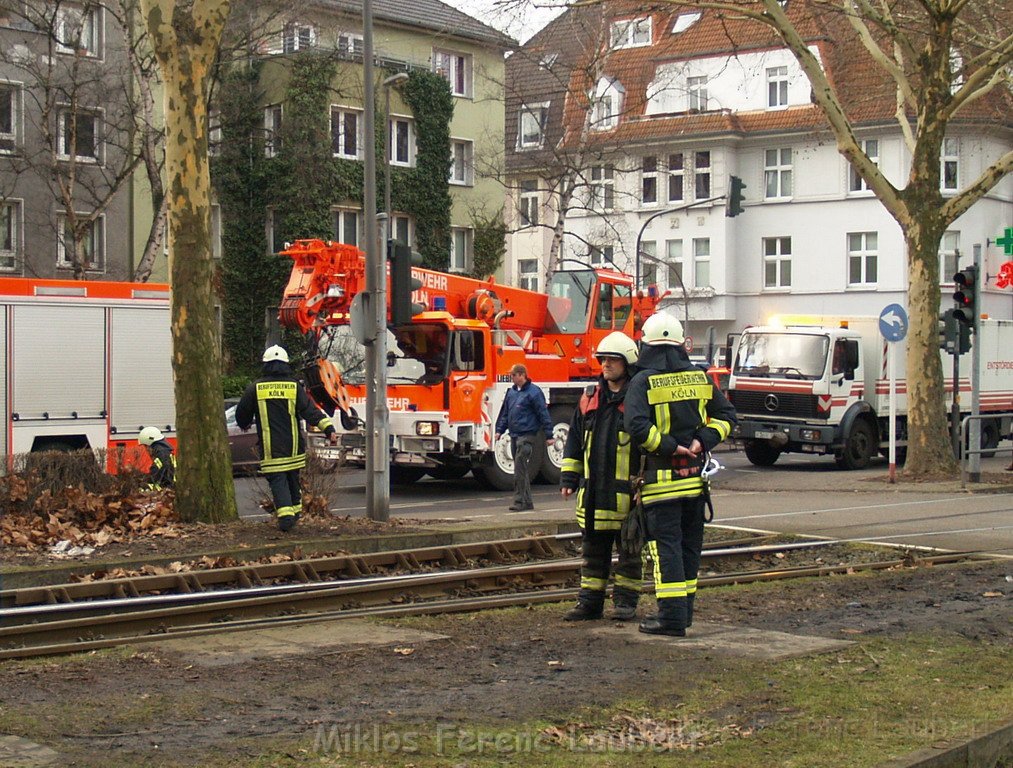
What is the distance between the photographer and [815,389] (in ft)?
88.8

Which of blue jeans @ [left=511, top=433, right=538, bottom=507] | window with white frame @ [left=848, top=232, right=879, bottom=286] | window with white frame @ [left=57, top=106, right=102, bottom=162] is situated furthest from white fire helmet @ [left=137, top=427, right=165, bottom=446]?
window with white frame @ [left=848, top=232, right=879, bottom=286]

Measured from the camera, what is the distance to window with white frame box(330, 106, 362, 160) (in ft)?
147

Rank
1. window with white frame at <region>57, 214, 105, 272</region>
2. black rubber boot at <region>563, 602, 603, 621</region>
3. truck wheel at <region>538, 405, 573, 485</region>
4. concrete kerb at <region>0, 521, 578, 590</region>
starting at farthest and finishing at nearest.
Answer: window with white frame at <region>57, 214, 105, 272</region>
truck wheel at <region>538, 405, 573, 485</region>
concrete kerb at <region>0, 521, 578, 590</region>
black rubber boot at <region>563, 602, 603, 621</region>

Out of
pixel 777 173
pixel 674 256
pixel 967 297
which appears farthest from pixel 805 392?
pixel 674 256

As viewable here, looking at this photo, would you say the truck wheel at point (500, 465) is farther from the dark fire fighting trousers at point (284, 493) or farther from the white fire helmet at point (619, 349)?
the white fire helmet at point (619, 349)

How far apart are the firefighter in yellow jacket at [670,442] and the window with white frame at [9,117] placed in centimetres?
3276

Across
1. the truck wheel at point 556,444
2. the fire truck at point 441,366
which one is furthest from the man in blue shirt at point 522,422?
the truck wheel at point 556,444

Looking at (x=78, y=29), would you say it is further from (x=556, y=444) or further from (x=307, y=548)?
(x=307, y=548)

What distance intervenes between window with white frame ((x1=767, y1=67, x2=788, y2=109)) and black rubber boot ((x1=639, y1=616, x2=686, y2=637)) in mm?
49852

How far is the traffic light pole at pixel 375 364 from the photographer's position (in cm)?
1539

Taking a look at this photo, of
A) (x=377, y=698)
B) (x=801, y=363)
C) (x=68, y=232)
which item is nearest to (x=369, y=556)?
(x=377, y=698)

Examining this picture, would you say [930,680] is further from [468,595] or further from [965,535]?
[965,535]

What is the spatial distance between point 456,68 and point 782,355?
81.3ft

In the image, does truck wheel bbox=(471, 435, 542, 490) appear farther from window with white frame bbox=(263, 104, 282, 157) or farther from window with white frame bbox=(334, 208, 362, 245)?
window with white frame bbox=(334, 208, 362, 245)
